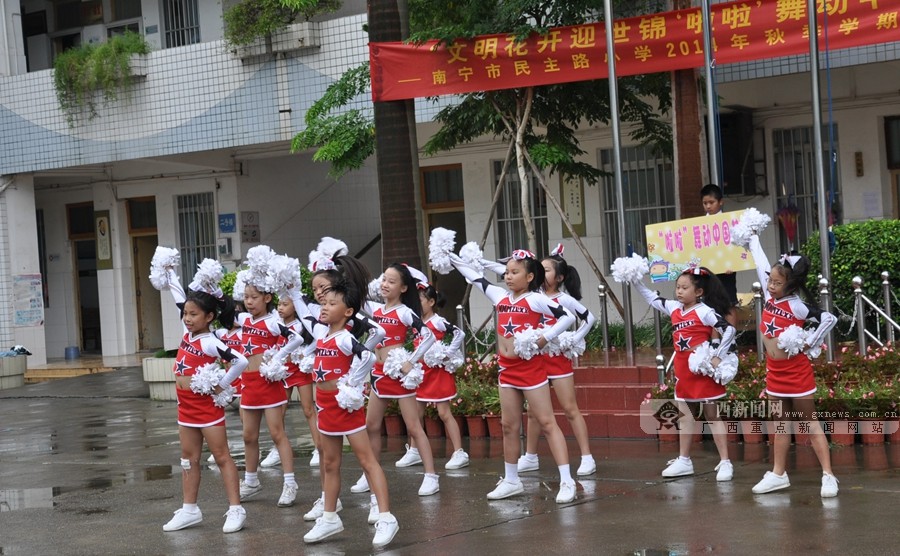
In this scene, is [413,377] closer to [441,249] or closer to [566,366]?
[441,249]

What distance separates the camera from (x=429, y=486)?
8.54 m

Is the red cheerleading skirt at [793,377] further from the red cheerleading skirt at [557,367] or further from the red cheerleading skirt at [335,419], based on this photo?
the red cheerleading skirt at [335,419]

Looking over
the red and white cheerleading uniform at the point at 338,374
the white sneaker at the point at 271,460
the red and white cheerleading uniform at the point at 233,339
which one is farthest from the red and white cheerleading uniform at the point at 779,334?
the white sneaker at the point at 271,460

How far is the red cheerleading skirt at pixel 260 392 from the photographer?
862cm

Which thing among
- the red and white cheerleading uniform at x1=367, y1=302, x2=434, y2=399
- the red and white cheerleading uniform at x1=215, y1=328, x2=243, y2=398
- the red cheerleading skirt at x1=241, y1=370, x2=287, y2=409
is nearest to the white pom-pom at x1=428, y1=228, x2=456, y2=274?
the red and white cheerleading uniform at x1=367, y1=302, x2=434, y2=399

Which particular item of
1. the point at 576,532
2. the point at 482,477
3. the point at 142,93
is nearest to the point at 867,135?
the point at 482,477

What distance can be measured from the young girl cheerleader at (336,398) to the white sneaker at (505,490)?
4.01 ft

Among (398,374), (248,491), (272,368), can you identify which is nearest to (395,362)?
(398,374)

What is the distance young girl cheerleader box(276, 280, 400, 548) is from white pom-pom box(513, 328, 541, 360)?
129 centimetres

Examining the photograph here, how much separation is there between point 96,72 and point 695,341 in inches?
543

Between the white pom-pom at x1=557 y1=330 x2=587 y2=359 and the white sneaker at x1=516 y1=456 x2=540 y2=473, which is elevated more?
the white pom-pom at x1=557 y1=330 x2=587 y2=359

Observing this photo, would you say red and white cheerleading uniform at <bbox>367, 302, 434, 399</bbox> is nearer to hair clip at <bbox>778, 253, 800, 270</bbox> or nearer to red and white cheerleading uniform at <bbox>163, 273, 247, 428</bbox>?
red and white cheerleading uniform at <bbox>163, 273, 247, 428</bbox>

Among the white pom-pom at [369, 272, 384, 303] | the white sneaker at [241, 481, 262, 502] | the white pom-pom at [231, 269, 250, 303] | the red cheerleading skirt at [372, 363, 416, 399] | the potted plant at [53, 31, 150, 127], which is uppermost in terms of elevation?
the potted plant at [53, 31, 150, 127]

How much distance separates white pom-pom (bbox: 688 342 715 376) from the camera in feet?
Answer: 27.7
